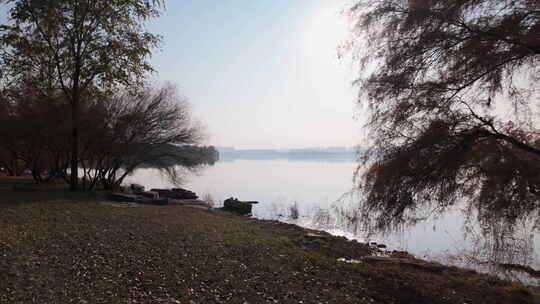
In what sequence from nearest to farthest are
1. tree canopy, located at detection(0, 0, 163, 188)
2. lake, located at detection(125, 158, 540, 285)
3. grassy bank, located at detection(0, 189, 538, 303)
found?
grassy bank, located at detection(0, 189, 538, 303) → lake, located at detection(125, 158, 540, 285) → tree canopy, located at detection(0, 0, 163, 188)

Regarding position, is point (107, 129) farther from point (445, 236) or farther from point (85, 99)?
point (445, 236)

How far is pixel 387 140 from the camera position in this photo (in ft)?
25.4

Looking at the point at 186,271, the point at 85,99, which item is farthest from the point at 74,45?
the point at 186,271

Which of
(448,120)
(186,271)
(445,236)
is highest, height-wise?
(448,120)

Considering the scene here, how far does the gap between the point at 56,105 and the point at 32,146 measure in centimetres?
465

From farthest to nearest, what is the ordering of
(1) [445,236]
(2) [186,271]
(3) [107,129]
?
(3) [107,129] → (1) [445,236] → (2) [186,271]

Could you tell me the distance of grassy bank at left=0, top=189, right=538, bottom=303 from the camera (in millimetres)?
5559

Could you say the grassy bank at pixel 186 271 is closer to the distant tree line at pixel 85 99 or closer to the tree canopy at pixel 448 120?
the tree canopy at pixel 448 120

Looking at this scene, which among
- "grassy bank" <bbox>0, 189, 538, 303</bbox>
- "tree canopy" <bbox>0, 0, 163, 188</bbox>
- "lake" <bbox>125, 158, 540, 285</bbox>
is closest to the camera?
"grassy bank" <bbox>0, 189, 538, 303</bbox>

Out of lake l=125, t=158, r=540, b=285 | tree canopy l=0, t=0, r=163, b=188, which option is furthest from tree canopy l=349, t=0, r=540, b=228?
tree canopy l=0, t=0, r=163, b=188

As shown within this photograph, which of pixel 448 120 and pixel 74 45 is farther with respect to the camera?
pixel 74 45

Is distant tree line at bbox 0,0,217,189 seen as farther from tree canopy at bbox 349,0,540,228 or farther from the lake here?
tree canopy at bbox 349,0,540,228

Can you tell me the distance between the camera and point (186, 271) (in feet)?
21.8

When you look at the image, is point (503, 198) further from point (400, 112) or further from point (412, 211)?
point (400, 112)
